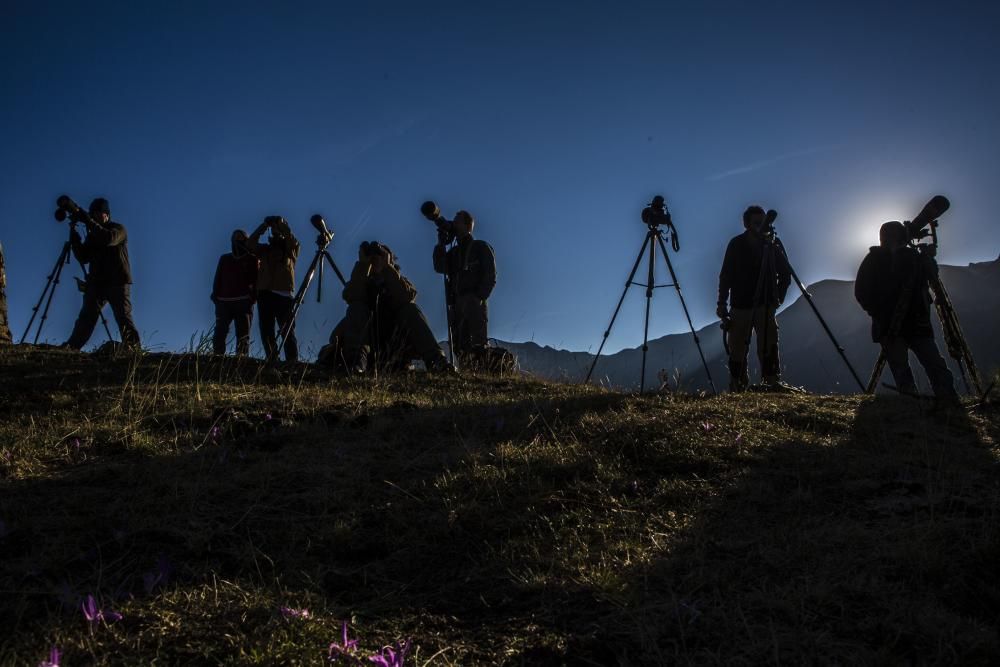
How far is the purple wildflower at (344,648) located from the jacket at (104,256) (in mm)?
8587

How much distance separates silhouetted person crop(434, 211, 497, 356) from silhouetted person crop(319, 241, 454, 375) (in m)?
Answer: 0.73

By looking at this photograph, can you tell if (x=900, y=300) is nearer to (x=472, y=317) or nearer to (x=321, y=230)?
(x=472, y=317)

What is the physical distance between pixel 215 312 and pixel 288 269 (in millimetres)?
1421

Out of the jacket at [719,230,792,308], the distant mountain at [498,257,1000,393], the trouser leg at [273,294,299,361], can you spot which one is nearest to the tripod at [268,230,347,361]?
the trouser leg at [273,294,299,361]

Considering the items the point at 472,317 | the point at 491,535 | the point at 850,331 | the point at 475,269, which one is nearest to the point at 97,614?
the point at 491,535

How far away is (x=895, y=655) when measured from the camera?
6.84 ft

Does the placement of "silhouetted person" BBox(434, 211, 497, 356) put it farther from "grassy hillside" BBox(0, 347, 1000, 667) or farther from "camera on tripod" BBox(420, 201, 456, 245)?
"grassy hillside" BBox(0, 347, 1000, 667)

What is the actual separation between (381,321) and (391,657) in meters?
6.77

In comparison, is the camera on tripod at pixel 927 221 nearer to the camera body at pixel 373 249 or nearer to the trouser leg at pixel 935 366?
the trouser leg at pixel 935 366

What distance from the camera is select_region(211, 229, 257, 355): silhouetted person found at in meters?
9.46

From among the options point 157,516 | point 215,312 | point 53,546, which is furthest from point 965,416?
point 215,312

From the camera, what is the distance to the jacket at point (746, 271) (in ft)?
28.5

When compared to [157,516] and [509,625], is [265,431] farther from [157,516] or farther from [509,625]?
[509,625]

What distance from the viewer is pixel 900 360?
7.37 meters
